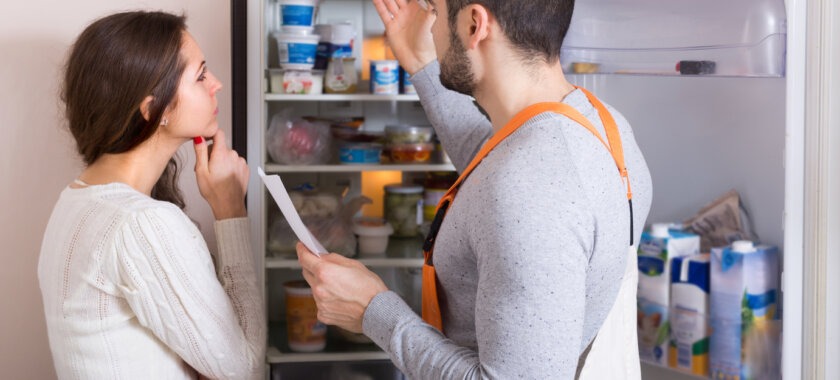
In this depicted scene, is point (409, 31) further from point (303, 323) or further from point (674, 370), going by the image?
point (674, 370)

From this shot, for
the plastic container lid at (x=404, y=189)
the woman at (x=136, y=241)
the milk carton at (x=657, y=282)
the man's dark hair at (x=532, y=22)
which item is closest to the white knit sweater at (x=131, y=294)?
the woman at (x=136, y=241)

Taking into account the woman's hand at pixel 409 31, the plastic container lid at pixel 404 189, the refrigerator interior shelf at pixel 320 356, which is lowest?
the refrigerator interior shelf at pixel 320 356

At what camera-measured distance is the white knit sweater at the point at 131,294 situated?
135cm

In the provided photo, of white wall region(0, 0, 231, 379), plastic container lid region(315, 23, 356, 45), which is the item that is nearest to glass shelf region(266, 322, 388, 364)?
white wall region(0, 0, 231, 379)

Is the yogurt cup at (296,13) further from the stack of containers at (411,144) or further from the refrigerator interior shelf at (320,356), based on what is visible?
the refrigerator interior shelf at (320,356)

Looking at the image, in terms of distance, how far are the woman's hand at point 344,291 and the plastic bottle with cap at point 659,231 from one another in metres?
0.92

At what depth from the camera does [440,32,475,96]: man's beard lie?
1277 mm

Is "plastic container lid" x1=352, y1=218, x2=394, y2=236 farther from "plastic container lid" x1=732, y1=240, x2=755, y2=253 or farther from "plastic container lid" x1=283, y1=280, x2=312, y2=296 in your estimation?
"plastic container lid" x1=732, y1=240, x2=755, y2=253

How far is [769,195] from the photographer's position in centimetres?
192

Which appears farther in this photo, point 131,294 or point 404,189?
point 404,189

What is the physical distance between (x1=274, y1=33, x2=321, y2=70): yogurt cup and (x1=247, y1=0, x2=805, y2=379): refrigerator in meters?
0.06

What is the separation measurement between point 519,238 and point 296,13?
1.19 metres

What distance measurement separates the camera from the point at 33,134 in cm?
199

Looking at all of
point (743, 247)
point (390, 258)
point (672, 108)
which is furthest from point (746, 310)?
point (390, 258)
